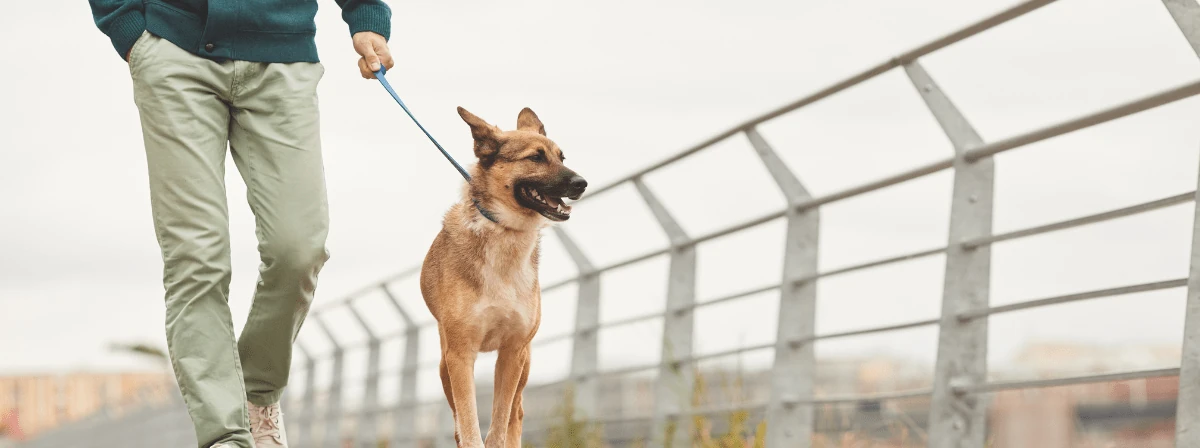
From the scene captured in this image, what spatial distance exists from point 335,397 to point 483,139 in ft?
32.9

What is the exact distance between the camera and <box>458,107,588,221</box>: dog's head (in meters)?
4.27

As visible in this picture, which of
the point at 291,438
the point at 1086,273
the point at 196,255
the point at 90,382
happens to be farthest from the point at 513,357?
the point at 90,382

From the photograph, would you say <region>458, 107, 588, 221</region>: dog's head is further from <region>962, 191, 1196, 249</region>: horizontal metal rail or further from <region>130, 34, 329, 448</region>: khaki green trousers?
<region>962, 191, 1196, 249</region>: horizontal metal rail

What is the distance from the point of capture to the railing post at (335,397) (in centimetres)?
1339

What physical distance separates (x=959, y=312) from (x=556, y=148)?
148cm

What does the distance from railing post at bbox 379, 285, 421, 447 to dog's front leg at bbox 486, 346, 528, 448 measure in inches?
255

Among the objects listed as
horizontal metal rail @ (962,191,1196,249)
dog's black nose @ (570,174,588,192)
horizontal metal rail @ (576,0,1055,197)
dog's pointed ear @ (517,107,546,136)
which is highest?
horizontal metal rail @ (576,0,1055,197)

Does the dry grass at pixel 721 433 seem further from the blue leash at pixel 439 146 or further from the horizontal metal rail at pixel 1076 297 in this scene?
the blue leash at pixel 439 146

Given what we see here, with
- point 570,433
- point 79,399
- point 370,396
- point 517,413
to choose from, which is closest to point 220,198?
point 517,413

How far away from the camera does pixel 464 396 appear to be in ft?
13.6

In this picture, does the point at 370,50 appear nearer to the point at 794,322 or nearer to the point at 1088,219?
the point at 1088,219

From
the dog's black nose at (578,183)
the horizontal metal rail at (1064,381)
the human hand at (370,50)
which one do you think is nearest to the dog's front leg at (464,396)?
the dog's black nose at (578,183)

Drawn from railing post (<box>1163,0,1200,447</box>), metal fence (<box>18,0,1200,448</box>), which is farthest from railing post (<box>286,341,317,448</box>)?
railing post (<box>1163,0,1200,447</box>)

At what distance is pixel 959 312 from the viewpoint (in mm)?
4234
